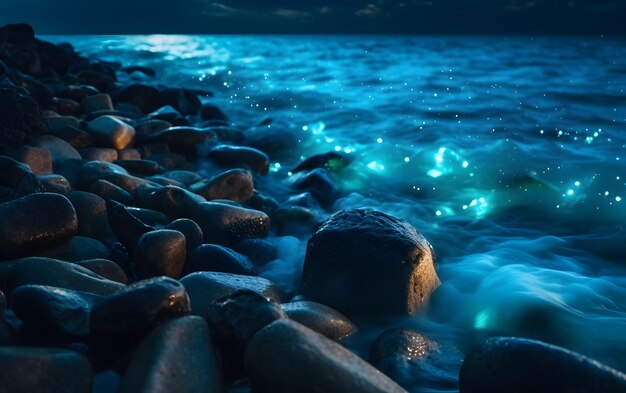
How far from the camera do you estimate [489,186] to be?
522cm

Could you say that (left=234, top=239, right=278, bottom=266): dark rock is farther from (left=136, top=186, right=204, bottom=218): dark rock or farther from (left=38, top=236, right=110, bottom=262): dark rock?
(left=38, top=236, right=110, bottom=262): dark rock

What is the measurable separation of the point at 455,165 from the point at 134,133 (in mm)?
3633

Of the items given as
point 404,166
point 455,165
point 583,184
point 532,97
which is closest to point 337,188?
point 404,166

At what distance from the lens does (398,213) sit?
460cm

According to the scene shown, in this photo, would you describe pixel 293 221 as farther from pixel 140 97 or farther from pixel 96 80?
pixel 96 80

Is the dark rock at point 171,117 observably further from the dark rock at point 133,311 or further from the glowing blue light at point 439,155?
the dark rock at point 133,311

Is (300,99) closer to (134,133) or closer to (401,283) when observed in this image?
(134,133)

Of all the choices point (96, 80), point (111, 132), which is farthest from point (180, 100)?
point (111, 132)

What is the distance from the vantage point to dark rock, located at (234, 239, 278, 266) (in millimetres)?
3270

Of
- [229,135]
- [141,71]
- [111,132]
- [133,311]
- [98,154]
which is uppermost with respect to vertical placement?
[133,311]

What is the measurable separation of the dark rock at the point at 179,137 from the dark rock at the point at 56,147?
1.07m

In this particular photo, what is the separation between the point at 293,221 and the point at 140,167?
4.82 ft

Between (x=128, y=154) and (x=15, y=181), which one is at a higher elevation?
(x=15, y=181)

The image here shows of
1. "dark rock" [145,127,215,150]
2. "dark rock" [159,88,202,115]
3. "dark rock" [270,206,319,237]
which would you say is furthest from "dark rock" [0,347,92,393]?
"dark rock" [159,88,202,115]
